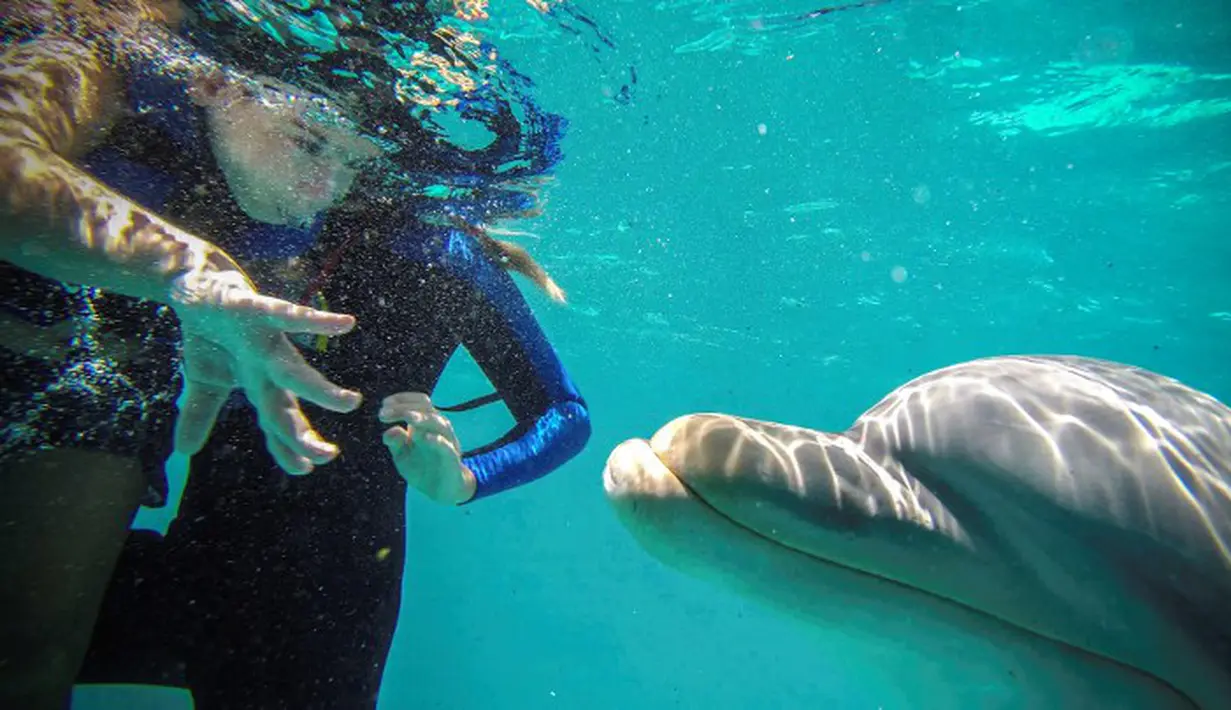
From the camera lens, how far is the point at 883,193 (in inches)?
544

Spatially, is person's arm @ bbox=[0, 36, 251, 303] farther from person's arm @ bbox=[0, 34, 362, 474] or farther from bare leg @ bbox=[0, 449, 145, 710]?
bare leg @ bbox=[0, 449, 145, 710]

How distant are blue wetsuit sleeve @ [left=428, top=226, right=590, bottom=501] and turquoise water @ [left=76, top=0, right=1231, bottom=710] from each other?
2134 mm

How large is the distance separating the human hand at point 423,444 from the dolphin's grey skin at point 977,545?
4.77 feet

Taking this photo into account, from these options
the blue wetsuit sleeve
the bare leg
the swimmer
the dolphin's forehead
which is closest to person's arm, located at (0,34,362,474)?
the swimmer

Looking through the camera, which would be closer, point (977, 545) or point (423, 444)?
point (977, 545)

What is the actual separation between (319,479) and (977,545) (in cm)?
308

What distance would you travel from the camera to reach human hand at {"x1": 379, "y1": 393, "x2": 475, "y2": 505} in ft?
9.45

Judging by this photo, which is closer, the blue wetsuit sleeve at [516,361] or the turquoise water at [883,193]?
the blue wetsuit sleeve at [516,361]

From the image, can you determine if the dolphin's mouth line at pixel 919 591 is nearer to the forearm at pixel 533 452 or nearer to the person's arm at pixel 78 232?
the person's arm at pixel 78 232

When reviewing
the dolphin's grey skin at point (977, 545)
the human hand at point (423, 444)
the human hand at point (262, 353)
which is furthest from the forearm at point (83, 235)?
the dolphin's grey skin at point (977, 545)

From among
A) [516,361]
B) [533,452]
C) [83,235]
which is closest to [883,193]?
[516,361]

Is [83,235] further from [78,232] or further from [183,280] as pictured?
[183,280]

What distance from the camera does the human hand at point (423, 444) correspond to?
9.45 ft

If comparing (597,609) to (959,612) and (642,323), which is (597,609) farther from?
(959,612)
